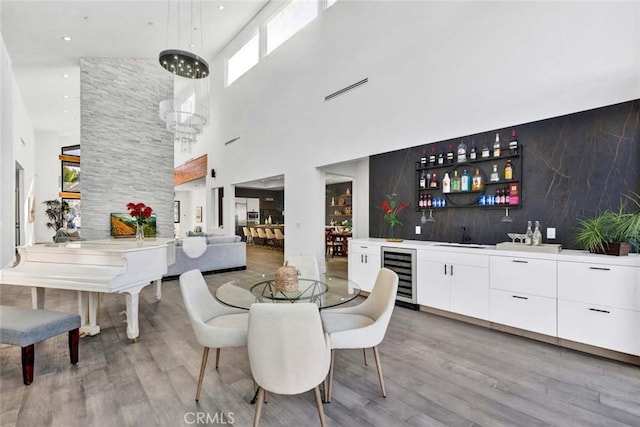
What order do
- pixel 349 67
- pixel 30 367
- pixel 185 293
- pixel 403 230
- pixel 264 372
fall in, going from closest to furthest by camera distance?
pixel 264 372 → pixel 185 293 → pixel 30 367 → pixel 403 230 → pixel 349 67

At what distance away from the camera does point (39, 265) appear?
2957mm

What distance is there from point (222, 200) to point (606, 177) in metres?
10.0

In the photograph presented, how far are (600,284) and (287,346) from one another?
9.57ft

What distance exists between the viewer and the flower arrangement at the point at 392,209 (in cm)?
476

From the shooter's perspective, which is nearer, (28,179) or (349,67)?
(349,67)

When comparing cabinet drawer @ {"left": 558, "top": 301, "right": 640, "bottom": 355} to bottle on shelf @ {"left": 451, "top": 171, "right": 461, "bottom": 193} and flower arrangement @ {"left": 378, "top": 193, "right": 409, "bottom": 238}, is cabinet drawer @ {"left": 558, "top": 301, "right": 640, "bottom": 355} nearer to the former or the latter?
bottle on shelf @ {"left": 451, "top": 171, "right": 461, "bottom": 193}

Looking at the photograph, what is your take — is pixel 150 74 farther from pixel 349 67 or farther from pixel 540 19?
pixel 540 19

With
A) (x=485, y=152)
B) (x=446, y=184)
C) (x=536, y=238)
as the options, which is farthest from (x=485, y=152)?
(x=536, y=238)

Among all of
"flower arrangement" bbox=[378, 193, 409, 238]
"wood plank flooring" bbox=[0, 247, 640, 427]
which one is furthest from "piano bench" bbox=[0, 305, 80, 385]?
"flower arrangement" bbox=[378, 193, 409, 238]

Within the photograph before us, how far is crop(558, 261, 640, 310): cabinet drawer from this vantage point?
253 centimetres

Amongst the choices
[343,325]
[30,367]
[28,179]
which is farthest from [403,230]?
[28,179]

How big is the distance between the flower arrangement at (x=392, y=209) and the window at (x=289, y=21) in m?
4.77

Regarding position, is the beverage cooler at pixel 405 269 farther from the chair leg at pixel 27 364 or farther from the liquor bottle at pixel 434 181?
the chair leg at pixel 27 364

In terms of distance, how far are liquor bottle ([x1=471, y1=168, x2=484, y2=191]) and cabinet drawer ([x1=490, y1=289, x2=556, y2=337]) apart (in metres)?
1.35
